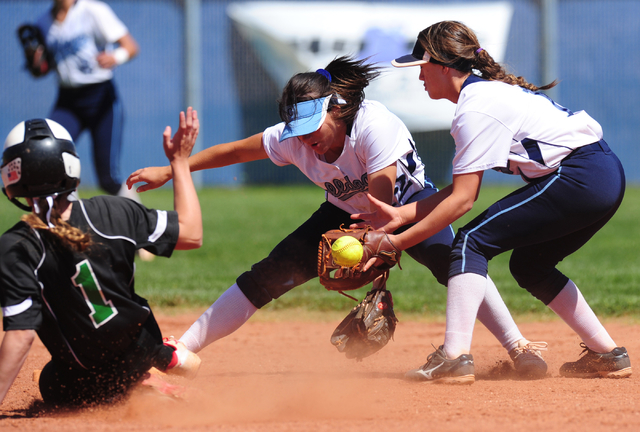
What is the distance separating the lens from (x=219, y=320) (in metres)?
3.60

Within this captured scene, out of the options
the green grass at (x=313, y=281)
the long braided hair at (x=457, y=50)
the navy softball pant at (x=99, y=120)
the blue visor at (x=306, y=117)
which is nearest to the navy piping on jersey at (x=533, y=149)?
the long braided hair at (x=457, y=50)

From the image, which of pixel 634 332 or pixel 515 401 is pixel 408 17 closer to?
pixel 634 332

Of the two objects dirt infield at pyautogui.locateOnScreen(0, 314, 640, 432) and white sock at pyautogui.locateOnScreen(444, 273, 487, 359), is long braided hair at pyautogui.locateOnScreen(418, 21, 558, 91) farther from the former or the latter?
dirt infield at pyautogui.locateOnScreen(0, 314, 640, 432)

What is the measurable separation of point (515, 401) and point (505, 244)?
71 centimetres

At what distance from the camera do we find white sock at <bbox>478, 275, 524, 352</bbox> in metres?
3.53

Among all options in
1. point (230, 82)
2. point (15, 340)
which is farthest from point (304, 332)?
point (230, 82)

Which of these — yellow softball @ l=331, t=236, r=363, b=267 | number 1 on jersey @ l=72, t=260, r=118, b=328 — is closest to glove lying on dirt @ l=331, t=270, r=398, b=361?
yellow softball @ l=331, t=236, r=363, b=267

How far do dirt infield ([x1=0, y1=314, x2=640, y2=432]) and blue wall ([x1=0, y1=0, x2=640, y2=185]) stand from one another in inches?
500

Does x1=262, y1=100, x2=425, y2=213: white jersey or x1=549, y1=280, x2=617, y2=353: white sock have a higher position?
x1=262, y1=100, x2=425, y2=213: white jersey

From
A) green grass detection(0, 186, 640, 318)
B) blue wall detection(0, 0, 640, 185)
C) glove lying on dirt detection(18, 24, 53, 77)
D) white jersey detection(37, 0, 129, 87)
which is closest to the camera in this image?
green grass detection(0, 186, 640, 318)

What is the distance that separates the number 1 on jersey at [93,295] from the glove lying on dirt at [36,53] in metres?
5.84

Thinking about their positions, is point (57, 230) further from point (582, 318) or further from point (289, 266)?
point (582, 318)

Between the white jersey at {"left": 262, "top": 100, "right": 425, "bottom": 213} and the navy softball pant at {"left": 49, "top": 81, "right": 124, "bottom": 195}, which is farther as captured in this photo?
the navy softball pant at {"left": 49, "top": 81, "right": 124, "bottom": 195}

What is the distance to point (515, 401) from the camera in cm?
296
